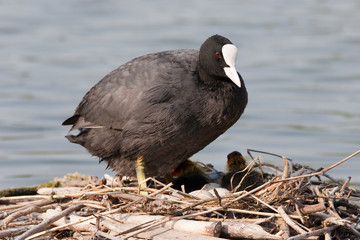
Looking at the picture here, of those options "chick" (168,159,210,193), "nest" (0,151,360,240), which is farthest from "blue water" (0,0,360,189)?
"nest" (0,151,360,240)

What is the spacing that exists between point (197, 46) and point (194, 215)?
893 centimetres

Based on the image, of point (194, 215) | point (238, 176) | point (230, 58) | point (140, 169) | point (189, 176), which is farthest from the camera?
point (189, 176)

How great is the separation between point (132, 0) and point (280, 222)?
13212 mm

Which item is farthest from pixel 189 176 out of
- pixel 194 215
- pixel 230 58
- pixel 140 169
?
pixel 194 215

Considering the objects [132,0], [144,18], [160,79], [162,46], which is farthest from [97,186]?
[132,0]

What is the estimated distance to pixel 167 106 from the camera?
5.44m

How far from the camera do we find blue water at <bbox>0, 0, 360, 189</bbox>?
921 centimetres

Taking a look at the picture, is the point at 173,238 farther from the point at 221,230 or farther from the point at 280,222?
the point at 280,222

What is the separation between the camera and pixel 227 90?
5.47 metres

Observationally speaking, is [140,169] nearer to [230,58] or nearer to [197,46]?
[230,58]

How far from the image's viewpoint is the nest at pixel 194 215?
14.4ft

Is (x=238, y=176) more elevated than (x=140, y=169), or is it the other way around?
(x=140, y=169)

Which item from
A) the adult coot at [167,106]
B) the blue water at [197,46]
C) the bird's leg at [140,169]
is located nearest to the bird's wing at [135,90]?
the adult coot at [167,106]

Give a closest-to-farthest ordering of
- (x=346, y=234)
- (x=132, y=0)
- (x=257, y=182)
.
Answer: (x=346, y=234), (x=257, y=182), (x=132, y=0)
